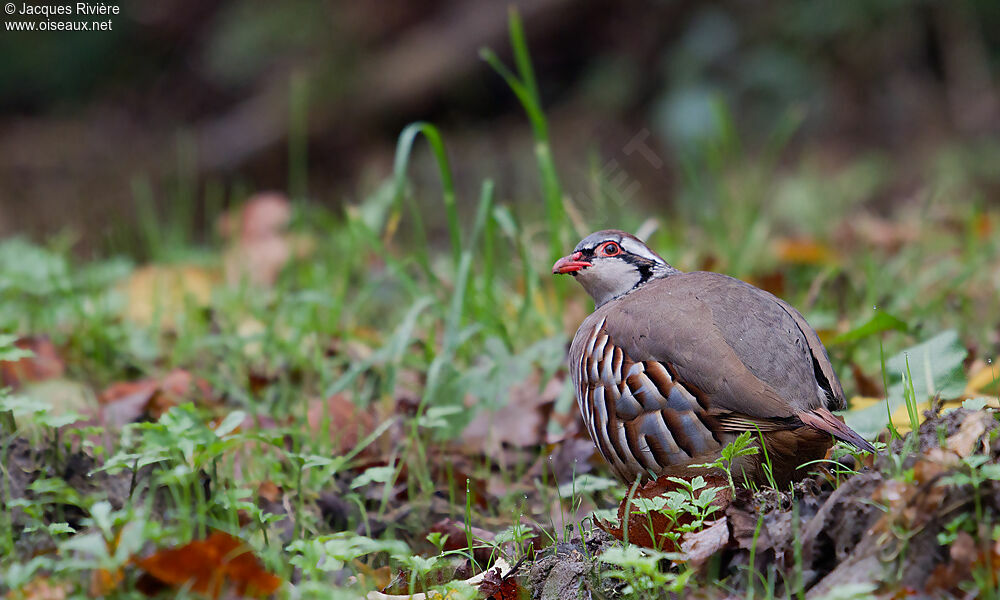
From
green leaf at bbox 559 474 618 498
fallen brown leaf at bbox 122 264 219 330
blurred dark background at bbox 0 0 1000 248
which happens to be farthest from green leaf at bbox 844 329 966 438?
blurred dark background at bbox 0 0 1000 248

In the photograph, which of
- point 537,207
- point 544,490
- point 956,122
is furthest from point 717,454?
point 956,122

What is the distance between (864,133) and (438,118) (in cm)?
388

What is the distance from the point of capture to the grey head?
3639 mm

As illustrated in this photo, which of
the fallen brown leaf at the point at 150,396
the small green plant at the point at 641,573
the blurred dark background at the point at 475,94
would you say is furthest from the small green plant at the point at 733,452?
the blurred dark background at the point at 475,94

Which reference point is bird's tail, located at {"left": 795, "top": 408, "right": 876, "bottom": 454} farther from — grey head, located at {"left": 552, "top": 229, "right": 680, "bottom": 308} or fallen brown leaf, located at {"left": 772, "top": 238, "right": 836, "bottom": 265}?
fallen brown leaf, located at {"left": 772, "top": 238, "right": 836, "bottom": 265}

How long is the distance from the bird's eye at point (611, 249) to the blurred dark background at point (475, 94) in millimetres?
4250

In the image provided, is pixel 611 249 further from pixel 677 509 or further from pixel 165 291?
pixel 165 291

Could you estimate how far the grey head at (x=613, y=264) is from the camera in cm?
364

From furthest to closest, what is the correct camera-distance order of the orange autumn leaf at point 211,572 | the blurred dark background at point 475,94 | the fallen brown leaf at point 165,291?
the blurred dark background at point 475,94 → the fallen brown leaf at point 165,291 → the orange autumn leaf at point 211,572

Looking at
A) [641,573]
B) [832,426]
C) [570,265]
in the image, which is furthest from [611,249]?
[641,573]

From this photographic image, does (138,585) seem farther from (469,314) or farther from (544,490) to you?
(469,314)

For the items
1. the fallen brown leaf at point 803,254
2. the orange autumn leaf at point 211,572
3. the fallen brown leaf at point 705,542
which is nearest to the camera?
the orange autumn leaf at point 211,572

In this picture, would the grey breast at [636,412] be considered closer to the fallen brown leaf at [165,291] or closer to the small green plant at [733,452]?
the small green plant at [733,452]

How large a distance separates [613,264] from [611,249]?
0.18ft
